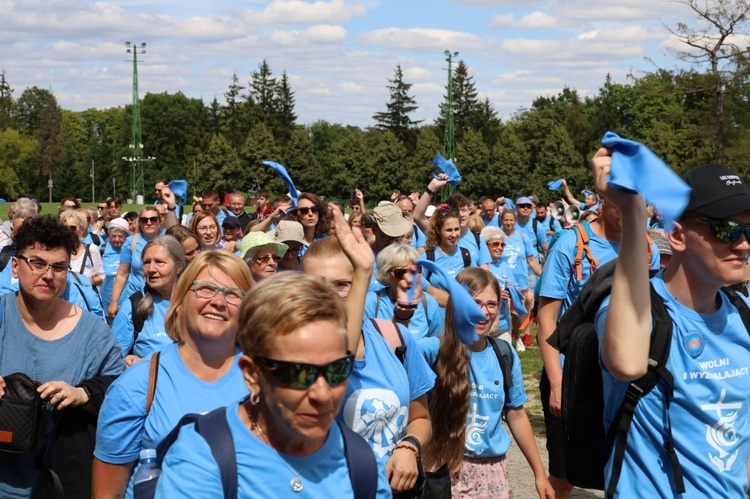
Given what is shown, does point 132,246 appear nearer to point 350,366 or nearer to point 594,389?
point 594,389

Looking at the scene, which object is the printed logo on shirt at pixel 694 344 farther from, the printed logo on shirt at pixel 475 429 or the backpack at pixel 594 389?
the printed logo on shirt at pixel 475 429

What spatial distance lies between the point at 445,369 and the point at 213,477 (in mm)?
2815

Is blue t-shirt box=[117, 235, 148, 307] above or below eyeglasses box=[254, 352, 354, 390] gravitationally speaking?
below

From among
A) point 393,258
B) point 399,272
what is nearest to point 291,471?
point 399,272

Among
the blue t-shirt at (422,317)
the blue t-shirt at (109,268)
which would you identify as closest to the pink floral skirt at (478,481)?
the blue t-shirt at (422,317)

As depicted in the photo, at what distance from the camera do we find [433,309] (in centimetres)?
582

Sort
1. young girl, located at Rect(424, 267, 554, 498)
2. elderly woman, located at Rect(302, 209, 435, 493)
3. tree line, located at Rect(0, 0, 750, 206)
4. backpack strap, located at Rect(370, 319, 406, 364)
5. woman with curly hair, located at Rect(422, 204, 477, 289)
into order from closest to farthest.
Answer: elderly woman, located at Rect(302, 209, 435, 493), backpack strap, located at Rect(370, 319, 406, 364), young girl, located at Rect(424, 267, 554, 498), woman with curly hair, located at Rect(422, 204, 477, 289), tree line, located at Rect(0, 0, 750, 206)

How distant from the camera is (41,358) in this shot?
447 centimetres

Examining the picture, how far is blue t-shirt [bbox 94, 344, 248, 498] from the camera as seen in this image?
3.38 m

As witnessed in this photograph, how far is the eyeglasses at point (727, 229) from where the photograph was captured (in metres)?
2.94

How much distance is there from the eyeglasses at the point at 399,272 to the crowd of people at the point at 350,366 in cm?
3

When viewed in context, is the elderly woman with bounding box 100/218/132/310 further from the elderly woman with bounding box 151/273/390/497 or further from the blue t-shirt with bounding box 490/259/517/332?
the elderly woman with bounding box 151/273/390/497

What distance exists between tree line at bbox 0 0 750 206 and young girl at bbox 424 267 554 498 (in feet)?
136

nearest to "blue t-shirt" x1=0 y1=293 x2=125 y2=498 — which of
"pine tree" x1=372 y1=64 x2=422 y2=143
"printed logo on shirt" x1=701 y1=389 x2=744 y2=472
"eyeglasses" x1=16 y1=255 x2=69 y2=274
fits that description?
"eyeglasses" x1=16 y1=255 x2=69 y2=274
